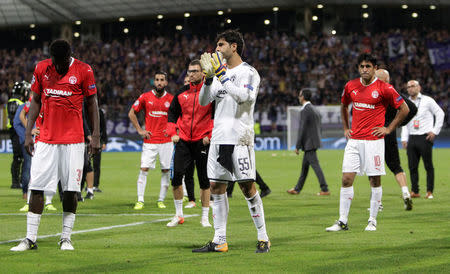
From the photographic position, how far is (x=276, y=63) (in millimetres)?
47344

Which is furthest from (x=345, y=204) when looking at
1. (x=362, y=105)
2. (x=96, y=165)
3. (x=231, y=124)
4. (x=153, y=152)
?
(x=96, y=165)

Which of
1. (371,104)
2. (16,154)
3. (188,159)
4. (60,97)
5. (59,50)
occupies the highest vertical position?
(59,50)

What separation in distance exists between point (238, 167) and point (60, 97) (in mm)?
2004

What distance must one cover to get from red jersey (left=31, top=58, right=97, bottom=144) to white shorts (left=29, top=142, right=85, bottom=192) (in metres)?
0.08

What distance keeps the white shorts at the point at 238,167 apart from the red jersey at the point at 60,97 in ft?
4.87

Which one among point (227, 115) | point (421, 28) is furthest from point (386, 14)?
point (227, 115)

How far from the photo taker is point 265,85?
1753 inches

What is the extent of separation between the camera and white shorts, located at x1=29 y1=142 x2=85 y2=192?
7730 mm

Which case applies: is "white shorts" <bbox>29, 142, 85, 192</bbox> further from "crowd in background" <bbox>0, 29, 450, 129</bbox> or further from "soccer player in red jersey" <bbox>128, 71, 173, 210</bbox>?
"crowd in background" <bbox>0, 29, 450, 129</bbox>

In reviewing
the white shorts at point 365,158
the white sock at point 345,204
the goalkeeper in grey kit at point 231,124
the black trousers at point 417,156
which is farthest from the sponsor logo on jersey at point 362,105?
the black trousers at point 417,156

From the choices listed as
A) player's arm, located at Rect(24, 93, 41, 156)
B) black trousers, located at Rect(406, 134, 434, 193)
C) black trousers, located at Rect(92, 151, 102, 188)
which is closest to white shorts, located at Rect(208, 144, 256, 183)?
player's arm, located at Rect(24, 93, 41, 156)

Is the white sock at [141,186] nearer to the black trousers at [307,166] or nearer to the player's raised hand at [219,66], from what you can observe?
the black trousers at [307,166]

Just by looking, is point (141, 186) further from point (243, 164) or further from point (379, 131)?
point (243, 164)

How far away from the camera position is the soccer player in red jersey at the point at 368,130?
387 inches
